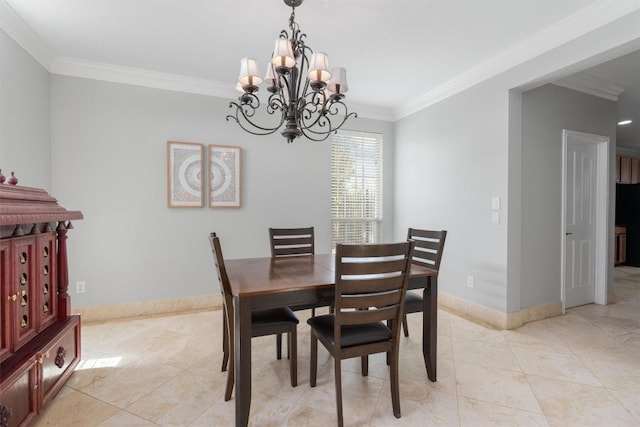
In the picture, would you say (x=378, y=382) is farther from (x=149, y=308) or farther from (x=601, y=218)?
(x=601, y=218)

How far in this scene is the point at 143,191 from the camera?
328 centimetres

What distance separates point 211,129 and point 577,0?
344 centimetres

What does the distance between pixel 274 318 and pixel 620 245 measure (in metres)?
7.54

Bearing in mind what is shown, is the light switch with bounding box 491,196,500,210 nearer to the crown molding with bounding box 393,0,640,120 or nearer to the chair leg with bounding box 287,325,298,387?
the crown molding with bounding box 393,0,640,120

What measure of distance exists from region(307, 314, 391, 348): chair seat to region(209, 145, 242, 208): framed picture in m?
2.16

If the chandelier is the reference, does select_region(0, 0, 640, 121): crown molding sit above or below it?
above

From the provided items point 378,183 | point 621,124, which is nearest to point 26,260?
point 378,183

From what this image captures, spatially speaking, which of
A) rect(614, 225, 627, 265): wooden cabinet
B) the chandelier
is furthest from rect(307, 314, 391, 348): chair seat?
rect(614, 225, 627, 265): wooden cabinet

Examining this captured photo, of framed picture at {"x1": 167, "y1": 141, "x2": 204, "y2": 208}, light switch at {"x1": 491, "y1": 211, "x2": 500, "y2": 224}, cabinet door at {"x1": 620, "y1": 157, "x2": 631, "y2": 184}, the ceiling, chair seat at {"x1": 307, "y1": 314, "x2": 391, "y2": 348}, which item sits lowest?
chair seat at {"x1": 307, "y1": 314, "x2": 391, "y2": 348}

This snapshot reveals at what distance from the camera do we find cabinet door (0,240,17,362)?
1.49 metres

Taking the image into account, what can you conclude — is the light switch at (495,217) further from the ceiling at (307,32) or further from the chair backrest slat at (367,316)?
the chair backrest slat at (367,316)

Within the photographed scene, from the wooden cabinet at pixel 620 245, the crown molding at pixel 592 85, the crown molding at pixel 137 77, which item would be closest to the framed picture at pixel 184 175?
the crown molding at pixel 137 77

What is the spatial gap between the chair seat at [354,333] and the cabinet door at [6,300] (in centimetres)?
159

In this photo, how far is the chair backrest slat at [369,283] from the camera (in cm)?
155
